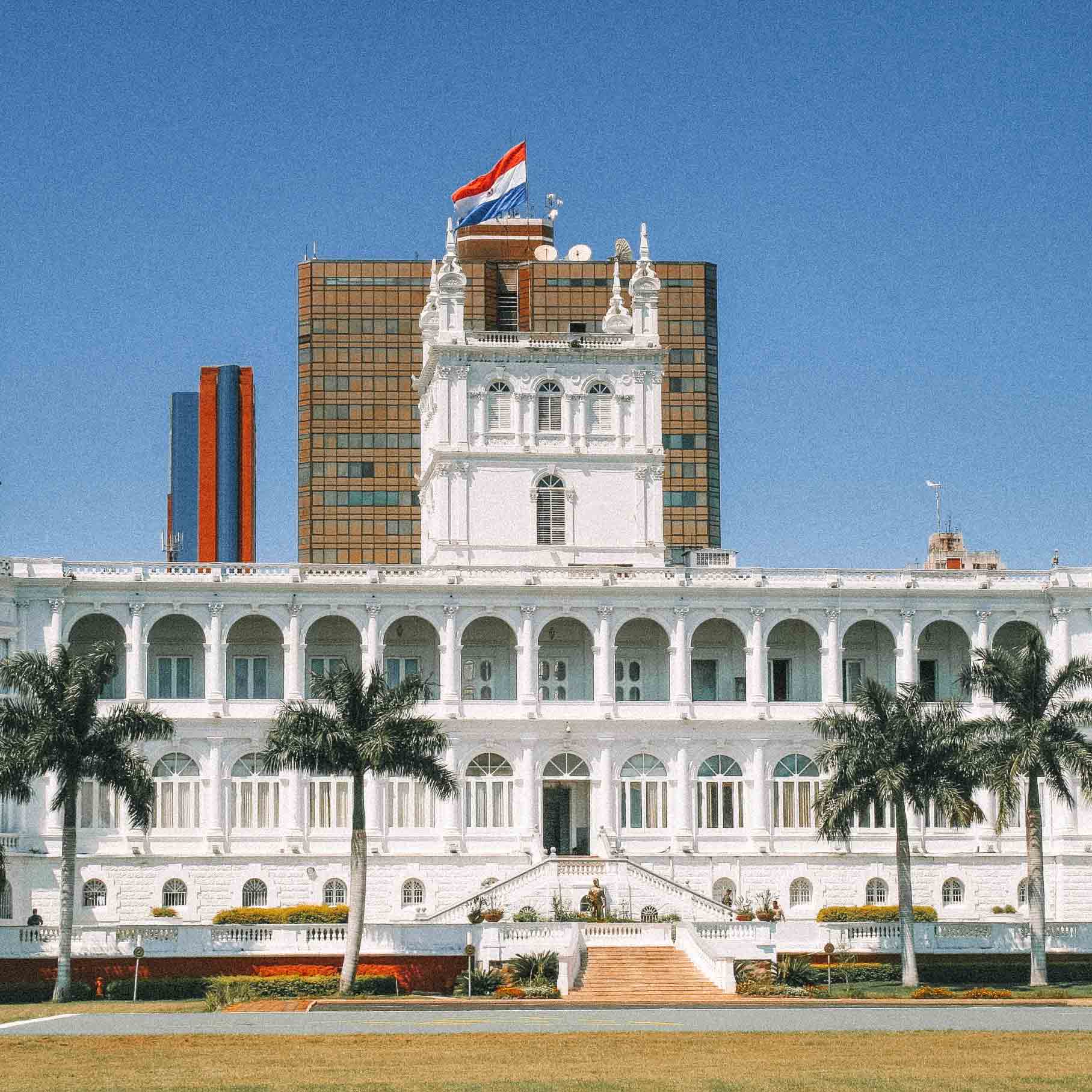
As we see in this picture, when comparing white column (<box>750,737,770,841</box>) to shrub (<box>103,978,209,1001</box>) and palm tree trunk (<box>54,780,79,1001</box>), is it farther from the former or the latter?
palm tree trunk (<box>54,780,79,1001</box>)

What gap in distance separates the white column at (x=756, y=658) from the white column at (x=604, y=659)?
19.8ft

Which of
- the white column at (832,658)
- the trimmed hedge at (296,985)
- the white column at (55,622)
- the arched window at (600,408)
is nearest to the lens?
the trimmed hedge at (296,985)

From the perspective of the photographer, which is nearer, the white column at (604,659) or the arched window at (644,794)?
the arched window at (644,794)

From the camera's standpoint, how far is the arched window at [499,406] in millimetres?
107625

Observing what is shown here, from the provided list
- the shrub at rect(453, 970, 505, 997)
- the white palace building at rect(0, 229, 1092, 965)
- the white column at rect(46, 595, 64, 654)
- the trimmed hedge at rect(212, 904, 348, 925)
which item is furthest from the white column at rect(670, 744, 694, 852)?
the white column at rect(46, 595, 64, 654)

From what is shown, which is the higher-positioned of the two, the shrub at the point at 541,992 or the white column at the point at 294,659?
the white column at the point at 294,659

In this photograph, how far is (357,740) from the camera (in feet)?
260

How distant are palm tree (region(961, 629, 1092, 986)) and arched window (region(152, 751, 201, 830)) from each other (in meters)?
32.5

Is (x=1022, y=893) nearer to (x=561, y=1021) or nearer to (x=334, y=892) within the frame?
(x=334, y=892)

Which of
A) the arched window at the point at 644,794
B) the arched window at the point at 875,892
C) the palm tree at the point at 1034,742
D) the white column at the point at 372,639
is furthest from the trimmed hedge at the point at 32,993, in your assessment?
the arched window at the point at 875,892

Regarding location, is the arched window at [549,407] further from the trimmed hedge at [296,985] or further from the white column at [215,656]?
the trimmed hedge at [296,985]

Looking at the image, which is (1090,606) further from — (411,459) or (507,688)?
(411,459)

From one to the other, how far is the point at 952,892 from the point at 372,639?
2699 centimetres

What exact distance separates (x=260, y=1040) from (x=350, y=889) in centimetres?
1883
